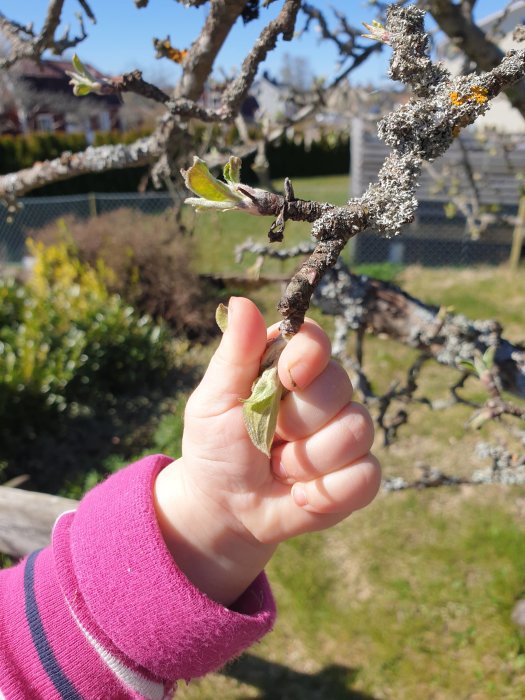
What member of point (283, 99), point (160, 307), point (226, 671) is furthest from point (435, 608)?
point (160, 307)

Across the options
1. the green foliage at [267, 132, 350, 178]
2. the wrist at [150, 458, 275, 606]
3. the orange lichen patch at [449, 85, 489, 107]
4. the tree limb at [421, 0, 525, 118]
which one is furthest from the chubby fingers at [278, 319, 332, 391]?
the green foliage at [267, 132, 350, 178]

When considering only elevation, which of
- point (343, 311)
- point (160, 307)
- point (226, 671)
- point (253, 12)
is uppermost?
point (253, 12)

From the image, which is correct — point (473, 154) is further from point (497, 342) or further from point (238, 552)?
point (238, 552)

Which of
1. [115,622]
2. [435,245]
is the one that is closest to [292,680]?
[115,622]

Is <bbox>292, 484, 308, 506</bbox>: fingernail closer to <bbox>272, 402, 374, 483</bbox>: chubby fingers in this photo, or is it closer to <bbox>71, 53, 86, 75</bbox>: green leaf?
<bbox>272, 402, 374, 483</bbox>: chubby fingers

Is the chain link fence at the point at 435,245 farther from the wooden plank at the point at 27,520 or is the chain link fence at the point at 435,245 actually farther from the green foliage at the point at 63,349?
the wooden plank at the point at 27,520

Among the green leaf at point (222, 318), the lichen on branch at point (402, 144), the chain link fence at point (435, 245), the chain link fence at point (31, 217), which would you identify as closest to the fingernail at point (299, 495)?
the green leaf at point (222, 318)
